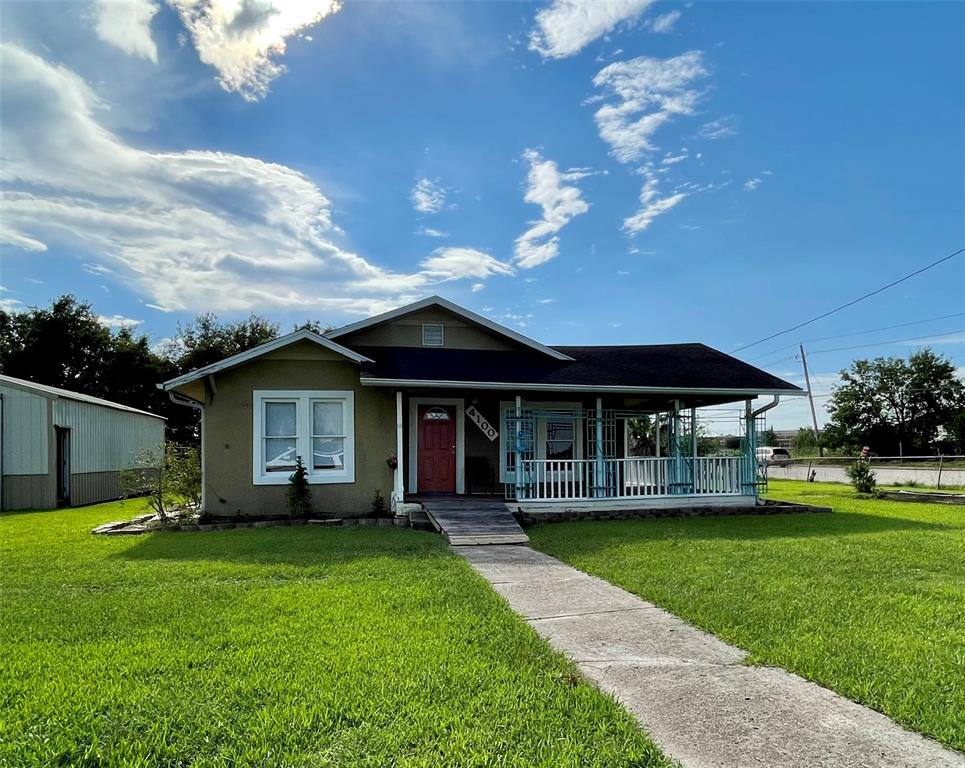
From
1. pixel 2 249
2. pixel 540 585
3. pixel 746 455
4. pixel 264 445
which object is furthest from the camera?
pixel 2 249

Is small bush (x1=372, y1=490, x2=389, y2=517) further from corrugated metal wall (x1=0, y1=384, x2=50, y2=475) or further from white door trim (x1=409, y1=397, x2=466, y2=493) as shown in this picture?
corrugated metal wall (x1=0, y1=384, x2=50, y2=475)

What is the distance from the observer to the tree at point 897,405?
4269 centimetres

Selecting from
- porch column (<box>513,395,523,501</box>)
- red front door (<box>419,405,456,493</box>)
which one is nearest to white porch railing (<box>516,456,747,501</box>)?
porch column (<box>513,395,523,501</box>)

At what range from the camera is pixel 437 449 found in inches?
562

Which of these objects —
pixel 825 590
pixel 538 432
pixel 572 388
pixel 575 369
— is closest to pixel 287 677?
pixel 825 590

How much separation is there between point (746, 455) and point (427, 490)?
742cm

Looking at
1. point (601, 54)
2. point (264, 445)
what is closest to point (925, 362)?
point (601, 54)

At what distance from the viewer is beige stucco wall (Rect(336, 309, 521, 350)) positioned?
14391mm

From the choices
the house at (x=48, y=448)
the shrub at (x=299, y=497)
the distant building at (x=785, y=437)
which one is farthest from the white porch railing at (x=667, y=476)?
the distant building at (x=785, y=437)

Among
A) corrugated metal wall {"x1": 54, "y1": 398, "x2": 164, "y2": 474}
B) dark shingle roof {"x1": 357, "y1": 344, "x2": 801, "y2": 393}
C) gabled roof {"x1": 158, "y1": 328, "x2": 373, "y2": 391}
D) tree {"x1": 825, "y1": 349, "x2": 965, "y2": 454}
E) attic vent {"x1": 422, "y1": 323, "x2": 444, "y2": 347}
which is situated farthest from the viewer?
tree {"x1": 825, "y1": 349, "x2": 965, "y2": 454}

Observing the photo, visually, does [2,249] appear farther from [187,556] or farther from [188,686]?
[188,686]

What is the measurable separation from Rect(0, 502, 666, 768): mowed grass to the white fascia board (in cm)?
526

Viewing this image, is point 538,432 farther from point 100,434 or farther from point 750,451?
point 100,434

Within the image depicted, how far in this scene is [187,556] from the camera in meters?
8.45
